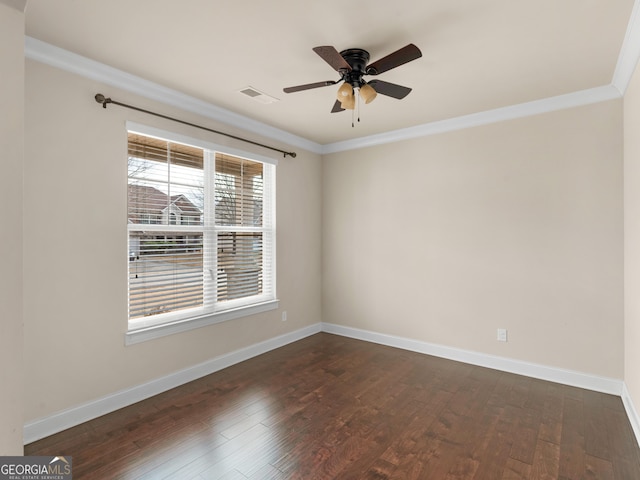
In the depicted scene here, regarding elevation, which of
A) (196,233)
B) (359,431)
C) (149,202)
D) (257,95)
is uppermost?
(257,95)

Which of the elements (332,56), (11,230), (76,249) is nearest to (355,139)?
(332,56)

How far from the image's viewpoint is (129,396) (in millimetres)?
2842

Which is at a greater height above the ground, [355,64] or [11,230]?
[355,64]

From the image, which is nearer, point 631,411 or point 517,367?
point 631,411

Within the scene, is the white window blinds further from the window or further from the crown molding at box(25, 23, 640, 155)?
the crown molding at box(25, 23, 640, 155)

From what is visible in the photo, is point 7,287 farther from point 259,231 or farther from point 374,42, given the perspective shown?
point 259,231

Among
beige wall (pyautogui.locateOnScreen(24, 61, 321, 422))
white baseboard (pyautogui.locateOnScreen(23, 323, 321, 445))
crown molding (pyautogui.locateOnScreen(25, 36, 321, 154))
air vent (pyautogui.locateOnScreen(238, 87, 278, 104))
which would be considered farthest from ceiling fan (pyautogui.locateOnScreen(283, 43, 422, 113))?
white baseboard (pyautogui.locateOnScreen(23, 323, 321, 445))

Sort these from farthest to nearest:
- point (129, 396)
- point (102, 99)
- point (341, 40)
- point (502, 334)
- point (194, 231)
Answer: point (502, 334), point (194, 231), point (129, 396), point (102, 99), point (341, 40)

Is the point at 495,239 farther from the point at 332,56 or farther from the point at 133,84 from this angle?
A: the point at 133,84

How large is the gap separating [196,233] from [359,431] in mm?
2360

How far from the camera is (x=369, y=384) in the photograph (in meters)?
3.26

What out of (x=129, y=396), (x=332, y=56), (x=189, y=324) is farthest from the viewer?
(x=189, y=324)

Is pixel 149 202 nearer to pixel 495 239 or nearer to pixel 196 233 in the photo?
pixel 196 233

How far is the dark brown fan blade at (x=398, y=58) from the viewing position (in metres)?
1.96
